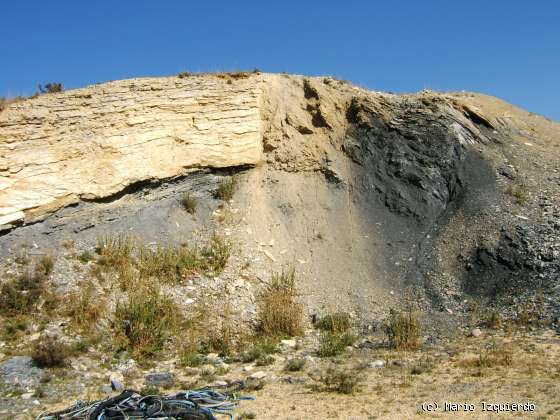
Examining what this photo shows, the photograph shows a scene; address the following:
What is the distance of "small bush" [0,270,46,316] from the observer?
1007 cm

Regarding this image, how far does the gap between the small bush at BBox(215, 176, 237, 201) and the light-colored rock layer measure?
405 millimetres

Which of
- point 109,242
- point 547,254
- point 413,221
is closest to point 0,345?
point 109,242

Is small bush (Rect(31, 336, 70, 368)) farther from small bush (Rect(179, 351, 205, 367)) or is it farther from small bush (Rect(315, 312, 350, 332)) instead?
small bush (Rect(315, 312, 350, 332))

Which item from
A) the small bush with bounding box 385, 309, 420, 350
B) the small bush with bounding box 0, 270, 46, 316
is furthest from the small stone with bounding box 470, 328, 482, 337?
the small bush with bounding box 0, 270, 46, 316

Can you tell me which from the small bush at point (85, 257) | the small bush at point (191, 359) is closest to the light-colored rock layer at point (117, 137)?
the small bush at point (85, 257)

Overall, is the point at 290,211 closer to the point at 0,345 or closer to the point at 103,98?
the point at 103,98

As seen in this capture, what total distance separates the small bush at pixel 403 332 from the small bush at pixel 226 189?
4670mm

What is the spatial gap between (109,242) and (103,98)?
11.1 ft

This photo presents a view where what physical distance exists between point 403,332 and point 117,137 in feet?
23.4

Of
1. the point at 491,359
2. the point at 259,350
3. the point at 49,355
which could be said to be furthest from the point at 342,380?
the point at 49,355

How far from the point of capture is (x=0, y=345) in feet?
30.7

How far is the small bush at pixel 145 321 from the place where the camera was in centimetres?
988

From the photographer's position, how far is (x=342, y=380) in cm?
810

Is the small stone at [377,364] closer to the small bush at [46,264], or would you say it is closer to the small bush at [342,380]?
the small bush at [342,380]
